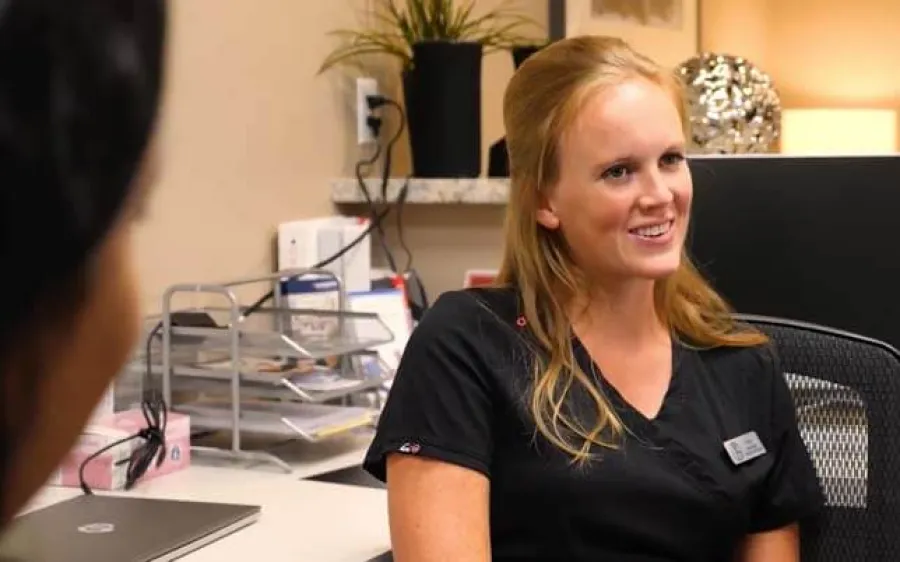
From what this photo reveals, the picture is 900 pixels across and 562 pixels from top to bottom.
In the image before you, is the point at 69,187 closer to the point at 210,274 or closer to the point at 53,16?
the point at 53,16

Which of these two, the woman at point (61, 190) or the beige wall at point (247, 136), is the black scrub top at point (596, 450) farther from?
the woman at point (61, 190)

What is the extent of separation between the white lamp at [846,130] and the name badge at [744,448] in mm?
2237

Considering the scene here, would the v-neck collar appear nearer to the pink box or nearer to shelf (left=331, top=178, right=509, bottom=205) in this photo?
the pink box

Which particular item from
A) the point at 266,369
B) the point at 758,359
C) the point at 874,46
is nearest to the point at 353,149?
the point at 266,369

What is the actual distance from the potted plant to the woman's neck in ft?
2.97

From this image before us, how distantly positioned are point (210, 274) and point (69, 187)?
1888mm

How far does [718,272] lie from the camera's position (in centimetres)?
190

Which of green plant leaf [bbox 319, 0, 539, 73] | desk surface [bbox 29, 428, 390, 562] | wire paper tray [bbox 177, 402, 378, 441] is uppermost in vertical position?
green plant leaf [bbox 319, 0, 539, 73]

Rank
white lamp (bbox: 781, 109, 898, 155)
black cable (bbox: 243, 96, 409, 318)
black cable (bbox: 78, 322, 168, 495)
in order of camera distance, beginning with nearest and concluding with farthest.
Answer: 1. black cable (bbox: 78, 322, 168, 495)
2. black cable (bbox: 243, 96, 409, 318)
3. white lamp (bbox: 781, 109, 898, 155)

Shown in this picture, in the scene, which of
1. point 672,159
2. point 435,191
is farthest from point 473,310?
point 435,191

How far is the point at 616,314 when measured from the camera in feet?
5.17

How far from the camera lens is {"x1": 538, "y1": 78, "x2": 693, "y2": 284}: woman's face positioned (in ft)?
5.04

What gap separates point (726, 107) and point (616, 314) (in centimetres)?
97

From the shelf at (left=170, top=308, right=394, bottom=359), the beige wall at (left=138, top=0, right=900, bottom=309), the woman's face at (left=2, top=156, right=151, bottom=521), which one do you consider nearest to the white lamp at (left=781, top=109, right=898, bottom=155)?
the beige wall at (left=138, top=0, right=900, bottom=309)
